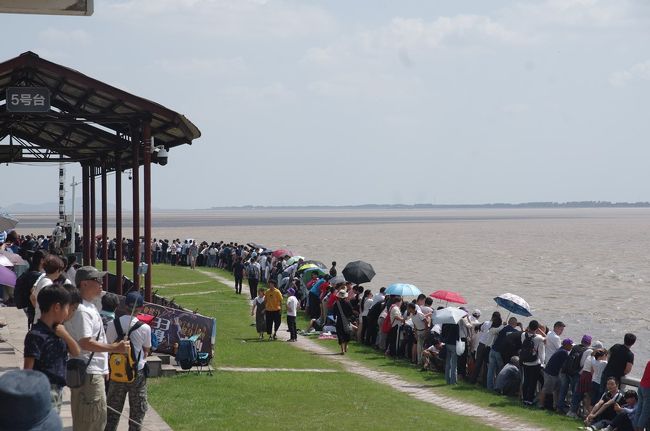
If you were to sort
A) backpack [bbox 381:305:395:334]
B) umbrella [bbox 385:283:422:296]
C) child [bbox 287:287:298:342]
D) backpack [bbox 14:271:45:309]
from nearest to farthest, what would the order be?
backpack [bbox 14:271:45:309]
backpack [bbox 381:305:395:334]
child [bbox 287:287:298:342]
umbrella [bbox 385:283:422:296]

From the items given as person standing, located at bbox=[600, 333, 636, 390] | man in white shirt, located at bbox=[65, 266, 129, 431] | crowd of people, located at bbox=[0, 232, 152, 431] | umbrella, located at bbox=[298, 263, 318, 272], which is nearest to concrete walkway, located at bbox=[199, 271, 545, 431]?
person standing, located at bbox=[600, 333, 636, 390]

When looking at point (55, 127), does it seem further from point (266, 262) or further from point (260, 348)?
point (266, 262)

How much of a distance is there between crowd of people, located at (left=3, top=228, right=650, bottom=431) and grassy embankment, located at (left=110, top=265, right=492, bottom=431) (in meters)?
1.76

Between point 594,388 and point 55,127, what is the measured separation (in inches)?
565

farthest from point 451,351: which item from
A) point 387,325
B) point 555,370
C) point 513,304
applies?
point 387,325

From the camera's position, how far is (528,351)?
15.7m

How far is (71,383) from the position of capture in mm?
7680

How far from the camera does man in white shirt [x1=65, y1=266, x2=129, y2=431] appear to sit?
804cm

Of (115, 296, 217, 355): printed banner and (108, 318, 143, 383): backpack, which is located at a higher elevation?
(108, 318, 143, 383): backpack

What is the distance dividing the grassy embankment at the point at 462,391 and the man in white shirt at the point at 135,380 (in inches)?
258

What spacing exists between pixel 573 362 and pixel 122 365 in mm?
7904

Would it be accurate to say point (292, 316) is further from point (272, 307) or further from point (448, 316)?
point (448, 316)

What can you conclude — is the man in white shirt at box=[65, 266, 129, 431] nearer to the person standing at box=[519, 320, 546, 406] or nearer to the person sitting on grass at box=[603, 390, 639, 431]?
the person sitting on grass at box=[603, 390, 639, 431]

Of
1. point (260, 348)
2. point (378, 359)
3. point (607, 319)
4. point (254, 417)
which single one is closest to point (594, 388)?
point (254, 417)
